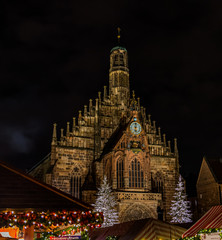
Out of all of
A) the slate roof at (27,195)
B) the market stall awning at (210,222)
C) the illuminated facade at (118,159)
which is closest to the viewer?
the slate roof at (27,195)

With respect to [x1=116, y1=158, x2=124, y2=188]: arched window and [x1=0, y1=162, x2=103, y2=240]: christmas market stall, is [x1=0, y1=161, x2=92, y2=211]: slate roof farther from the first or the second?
[x1=116, y1=158, x2=124, y2=188]: arched window

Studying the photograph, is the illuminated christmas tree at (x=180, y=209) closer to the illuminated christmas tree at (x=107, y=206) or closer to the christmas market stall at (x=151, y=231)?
the illuminated christmas tree at (x=107, y=206)

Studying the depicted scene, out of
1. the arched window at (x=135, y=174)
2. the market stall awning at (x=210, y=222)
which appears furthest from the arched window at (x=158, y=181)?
the market stall awning at (x=210, y=222)

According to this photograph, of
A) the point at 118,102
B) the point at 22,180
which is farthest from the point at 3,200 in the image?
the point at 118,102

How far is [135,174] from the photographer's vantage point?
38.1 m

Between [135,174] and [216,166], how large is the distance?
1343 centimetres

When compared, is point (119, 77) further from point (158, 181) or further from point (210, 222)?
point (210, 222)

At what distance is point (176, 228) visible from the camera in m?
17.7

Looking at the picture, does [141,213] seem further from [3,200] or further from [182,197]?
[3,200]

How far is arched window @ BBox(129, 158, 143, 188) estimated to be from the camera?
124 ft

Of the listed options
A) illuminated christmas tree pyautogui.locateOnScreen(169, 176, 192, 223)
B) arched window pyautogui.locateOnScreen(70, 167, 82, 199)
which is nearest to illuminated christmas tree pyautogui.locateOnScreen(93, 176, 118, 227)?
arched window pyautogui.locateOnScreen(70, 167, 82, 199)

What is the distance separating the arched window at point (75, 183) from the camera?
3916 cm

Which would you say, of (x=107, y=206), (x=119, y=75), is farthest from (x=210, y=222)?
(x=119, y=75)

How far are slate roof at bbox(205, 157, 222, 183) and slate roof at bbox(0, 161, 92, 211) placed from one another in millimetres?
34638
